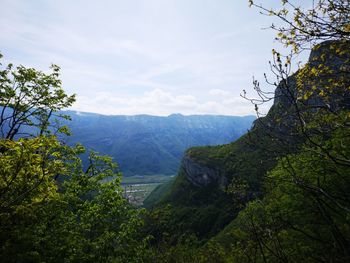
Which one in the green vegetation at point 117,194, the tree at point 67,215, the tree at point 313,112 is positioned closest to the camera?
the tree at point 313,112

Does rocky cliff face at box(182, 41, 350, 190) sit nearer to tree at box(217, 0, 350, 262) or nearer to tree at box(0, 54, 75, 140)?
tree at box(217, 0, 350, 262)

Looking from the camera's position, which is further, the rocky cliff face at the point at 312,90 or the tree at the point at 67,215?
the tree at the point at 67,215

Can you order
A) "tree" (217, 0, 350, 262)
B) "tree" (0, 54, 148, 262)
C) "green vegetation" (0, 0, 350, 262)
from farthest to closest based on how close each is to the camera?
"tree" (0, 54, 148, 262) < "green vegetation" (0, 0, 350, 262) < "tree" (217, 0, 350, 262)

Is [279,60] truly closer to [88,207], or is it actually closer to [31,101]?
[88,207]

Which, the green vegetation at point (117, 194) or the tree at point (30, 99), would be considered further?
the tree at point (30, 99)

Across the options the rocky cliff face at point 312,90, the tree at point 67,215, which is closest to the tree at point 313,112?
the rocky cliff face at point 312,90

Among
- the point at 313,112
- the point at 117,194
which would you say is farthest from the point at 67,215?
the point at 313,112

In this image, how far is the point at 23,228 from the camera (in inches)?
590

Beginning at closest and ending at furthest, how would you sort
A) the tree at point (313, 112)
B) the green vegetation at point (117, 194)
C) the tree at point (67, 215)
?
the tree at point (313, 112) < the green vegetation at point (117, 194) < the tree at point (67, 215)

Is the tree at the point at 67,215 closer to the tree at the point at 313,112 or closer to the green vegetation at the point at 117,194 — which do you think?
the green vegetation at the point at 117,194

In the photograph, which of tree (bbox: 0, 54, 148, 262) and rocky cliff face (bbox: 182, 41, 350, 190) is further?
tree (bbox: 0, 54, 148, 262)

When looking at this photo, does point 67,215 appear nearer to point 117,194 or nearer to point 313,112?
point 117,194

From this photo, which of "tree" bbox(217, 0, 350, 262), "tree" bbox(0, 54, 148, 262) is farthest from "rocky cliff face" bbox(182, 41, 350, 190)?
"tree" bbox(0, 54, 148, 262)

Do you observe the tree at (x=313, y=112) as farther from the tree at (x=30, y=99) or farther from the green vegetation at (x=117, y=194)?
the tree at (x=30, y=99)
